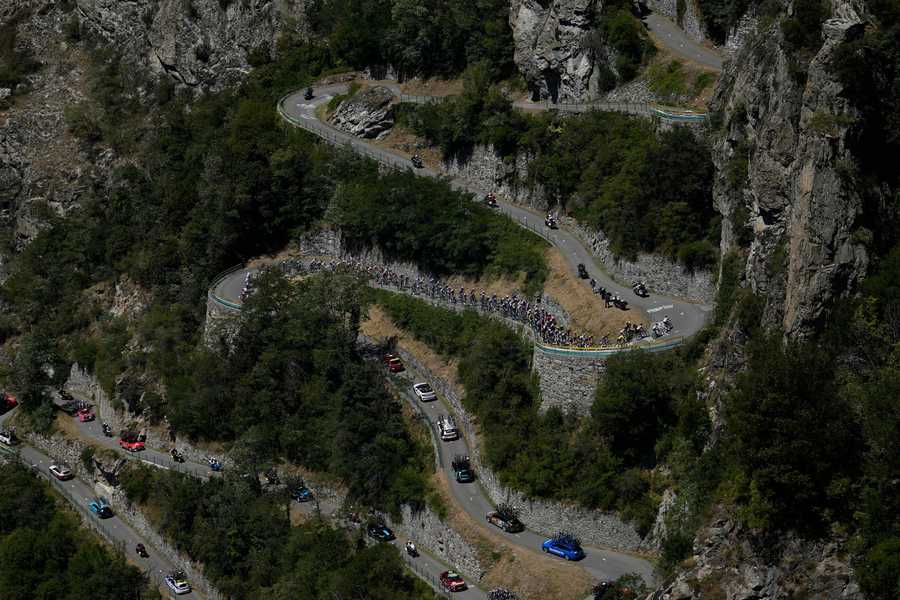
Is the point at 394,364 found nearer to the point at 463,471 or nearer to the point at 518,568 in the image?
the point at 463,471

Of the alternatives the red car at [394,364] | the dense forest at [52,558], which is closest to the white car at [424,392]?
the red car at [394,364]

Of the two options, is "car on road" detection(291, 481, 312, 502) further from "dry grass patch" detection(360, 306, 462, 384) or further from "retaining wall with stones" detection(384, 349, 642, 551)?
"retaining wall with stones" detection(384, 349, 642, 551)

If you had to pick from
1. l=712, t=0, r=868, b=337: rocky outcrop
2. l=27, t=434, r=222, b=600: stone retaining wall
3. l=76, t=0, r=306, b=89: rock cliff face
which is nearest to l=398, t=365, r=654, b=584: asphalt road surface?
l=712, t=0, r=868, b=337: rocky outcrop

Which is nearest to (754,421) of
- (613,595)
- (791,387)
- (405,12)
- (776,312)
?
(791,387)

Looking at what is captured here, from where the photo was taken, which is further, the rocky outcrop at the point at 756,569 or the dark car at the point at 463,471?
the dark car at the point at 463,471

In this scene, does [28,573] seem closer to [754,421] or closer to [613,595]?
[613,595]

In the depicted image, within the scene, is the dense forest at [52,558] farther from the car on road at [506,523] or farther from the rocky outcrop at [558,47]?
the rocky outcrop at [558,47]

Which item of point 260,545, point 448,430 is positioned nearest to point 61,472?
point 260,545
